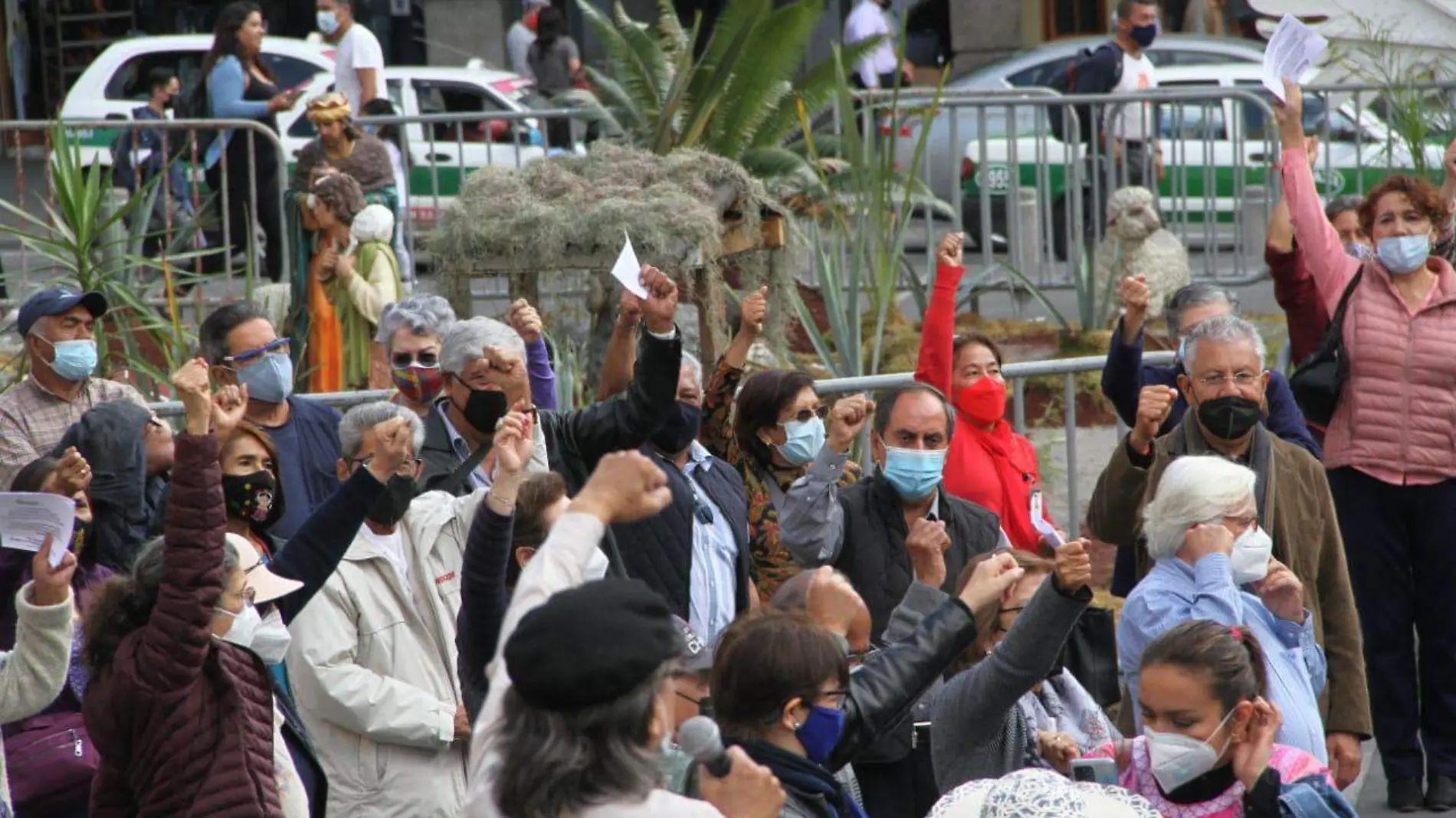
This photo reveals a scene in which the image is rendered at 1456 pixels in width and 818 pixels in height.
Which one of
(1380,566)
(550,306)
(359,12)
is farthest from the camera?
(359,12)

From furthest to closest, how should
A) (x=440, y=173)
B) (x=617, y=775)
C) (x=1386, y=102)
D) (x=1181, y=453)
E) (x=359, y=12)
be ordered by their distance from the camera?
(x=359, y=12) < (x=440, y=173) < (x=1386, y=102) < (x=1181, y=453) < (x=617, y=775)

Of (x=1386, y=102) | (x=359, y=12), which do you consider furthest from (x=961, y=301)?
(x=359, y=12)

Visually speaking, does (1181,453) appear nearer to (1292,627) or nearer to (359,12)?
(1292,627)

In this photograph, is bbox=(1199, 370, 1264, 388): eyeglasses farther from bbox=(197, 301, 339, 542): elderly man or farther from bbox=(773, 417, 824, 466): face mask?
bbox=(197, 301, 339, 542): elderly man

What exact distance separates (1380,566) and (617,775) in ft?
13.6

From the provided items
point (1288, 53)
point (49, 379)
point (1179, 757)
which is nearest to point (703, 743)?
point (1179, 757)

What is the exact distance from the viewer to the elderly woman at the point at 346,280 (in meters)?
9.24

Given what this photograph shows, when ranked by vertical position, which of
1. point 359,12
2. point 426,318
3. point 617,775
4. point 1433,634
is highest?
point 359,12

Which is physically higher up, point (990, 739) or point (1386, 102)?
point (1386, 102)

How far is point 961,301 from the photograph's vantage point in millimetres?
11828

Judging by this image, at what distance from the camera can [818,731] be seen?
418 centimetres

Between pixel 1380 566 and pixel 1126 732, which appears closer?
pixel 1126 732

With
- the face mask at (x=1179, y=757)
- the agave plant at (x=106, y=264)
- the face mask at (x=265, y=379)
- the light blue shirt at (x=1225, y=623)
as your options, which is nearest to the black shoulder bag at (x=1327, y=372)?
the light blue shirt at (x=1225, y=623)

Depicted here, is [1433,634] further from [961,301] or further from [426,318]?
[961,301]
